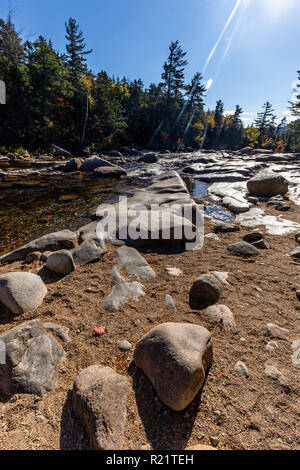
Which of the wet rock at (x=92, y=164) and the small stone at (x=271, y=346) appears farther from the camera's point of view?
the wet rock at (x=92, y=164)

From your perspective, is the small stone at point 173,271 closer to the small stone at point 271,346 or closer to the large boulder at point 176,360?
the large boulder at point 176,360

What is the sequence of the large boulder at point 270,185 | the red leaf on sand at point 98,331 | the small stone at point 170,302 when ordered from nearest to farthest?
the red leaf on sand at point 98,331
the small stone at point 170,302
the large boulder at point 270,185

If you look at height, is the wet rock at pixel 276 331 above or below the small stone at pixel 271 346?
above

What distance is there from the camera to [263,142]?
55.7 m

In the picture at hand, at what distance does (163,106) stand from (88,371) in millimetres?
41646

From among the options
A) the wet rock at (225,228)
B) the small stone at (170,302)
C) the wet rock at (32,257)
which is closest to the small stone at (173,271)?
the small stone at (170,302)

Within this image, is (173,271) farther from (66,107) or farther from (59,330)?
(66,107)

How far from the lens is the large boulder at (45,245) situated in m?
3.11

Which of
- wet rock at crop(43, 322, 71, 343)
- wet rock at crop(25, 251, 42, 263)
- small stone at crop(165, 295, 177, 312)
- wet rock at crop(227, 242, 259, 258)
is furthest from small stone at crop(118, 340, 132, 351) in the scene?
wet rock at crop(227, 242, 259, 258)

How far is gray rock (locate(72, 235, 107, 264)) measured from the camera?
2.96m

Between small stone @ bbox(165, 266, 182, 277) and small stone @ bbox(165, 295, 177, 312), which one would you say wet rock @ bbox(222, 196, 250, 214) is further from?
small stone @ bbox(165, 295, 177, 312)

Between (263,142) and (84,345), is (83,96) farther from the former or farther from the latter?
(263,142)

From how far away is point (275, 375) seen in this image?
1.50 meters

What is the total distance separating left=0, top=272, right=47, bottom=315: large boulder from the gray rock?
745mm
